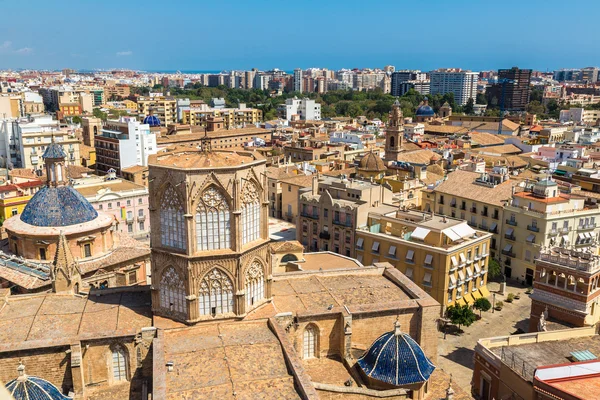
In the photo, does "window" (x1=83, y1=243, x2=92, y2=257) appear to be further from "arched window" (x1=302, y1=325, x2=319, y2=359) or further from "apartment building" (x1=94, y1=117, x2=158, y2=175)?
"apartment building" (x1=94, y1=117, x2=158, y2=175)

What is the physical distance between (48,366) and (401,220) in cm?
2848

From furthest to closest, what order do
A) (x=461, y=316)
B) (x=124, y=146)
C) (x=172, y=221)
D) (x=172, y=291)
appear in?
(x=124, y=146) → (x=461, y=316) → (x=172, y=291) → (x=172, y=221)

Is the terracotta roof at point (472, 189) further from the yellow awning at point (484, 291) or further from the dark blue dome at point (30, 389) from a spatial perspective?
the dark blue dome at point (30, 389)

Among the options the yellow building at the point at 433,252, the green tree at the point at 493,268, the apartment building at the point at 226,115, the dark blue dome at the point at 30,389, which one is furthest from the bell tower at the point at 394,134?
the apartment building at the point at 226,115

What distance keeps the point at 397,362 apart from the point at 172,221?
35.2ft

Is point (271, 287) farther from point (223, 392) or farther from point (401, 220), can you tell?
point (401, 220)

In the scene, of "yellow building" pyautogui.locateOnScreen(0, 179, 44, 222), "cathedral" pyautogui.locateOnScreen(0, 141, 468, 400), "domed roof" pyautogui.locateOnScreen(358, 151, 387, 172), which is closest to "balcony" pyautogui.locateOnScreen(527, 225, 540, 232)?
"domed roof" pyautogui.locateOnScreen(358, 151, 387, 172)

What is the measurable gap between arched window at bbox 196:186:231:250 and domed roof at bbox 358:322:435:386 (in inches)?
302

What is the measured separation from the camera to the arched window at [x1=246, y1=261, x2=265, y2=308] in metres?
23.2

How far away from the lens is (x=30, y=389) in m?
18.9

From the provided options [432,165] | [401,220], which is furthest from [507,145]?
[401,220]

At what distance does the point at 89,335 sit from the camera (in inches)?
834

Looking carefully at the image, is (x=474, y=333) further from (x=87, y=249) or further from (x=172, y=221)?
(x=87, y=249)

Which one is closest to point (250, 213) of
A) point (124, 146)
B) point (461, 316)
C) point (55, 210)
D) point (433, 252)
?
point (55, 210)
